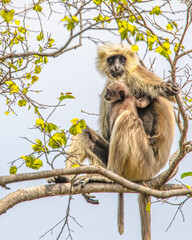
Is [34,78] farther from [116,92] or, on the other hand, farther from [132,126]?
[132,126]

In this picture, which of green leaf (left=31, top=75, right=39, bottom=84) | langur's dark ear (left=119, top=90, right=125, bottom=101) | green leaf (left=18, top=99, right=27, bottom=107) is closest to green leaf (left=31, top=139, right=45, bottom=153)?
green leaf (left=18, top=99, right=27, bottom=107)

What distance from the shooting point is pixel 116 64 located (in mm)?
7988

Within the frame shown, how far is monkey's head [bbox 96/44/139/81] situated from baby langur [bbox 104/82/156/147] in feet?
1.51

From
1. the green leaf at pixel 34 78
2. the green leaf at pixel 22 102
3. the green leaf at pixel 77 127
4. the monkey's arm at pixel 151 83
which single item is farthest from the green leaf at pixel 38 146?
the monkey's arm at pixel 151 83

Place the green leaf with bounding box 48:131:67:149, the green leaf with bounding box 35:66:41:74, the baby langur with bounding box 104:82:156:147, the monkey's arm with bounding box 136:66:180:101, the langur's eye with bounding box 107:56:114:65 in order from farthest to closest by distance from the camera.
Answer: the langur's eye with bounding box 107:56:114:65
the baby langur with bounding box 104:82:156:147
the monkey's arm with bounding box 136:66:180:101
the green leaf with bounding box 35:66:41:74
the green leaf with bounding box 48:131:67:149

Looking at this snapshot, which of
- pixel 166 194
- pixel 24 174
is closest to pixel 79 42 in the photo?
pixel 24 174

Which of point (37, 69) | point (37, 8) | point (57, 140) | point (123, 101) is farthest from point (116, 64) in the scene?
Result: point (57, 140)

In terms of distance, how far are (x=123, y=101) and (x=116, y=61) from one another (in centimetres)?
107

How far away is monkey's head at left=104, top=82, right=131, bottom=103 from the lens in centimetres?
741

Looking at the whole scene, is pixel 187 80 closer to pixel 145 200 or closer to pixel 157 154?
pixel 157 154

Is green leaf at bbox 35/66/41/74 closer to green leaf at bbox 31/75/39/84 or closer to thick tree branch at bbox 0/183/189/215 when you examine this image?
green leaf at bbox 31/75/39/84

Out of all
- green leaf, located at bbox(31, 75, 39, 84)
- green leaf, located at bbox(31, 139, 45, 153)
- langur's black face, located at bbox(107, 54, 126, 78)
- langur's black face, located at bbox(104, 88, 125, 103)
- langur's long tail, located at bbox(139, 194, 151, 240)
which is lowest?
langur's long tail, located at bbox(139, 194, 151, 240)

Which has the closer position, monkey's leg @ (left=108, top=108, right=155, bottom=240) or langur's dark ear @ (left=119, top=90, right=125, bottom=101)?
monkey's leg @ (left=108, top=108, right=155, bottom=240)

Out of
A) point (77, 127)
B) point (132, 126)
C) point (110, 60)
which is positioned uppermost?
point (110, 60)
